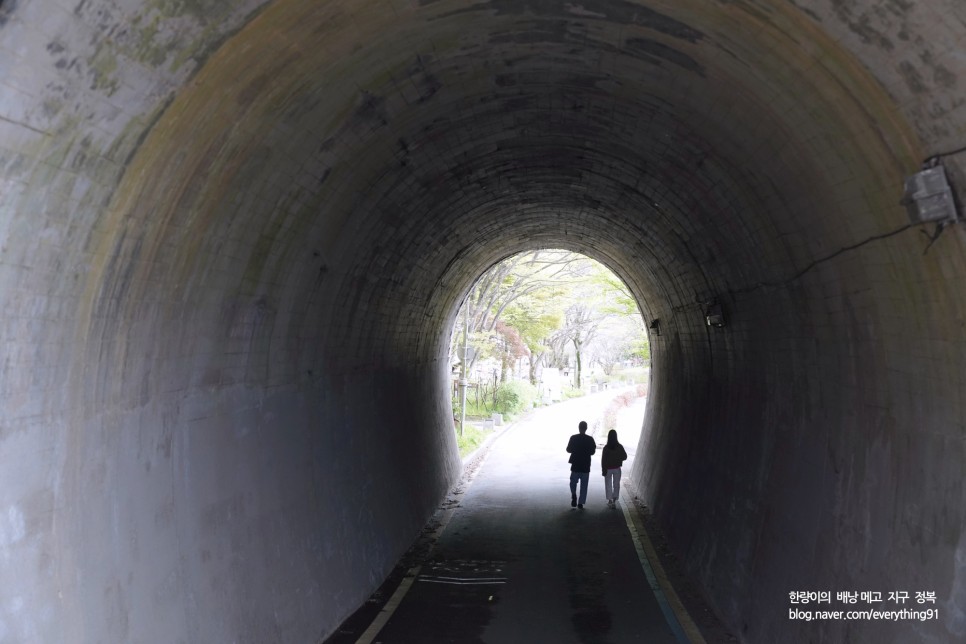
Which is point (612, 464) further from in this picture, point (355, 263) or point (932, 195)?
point (932, 195)

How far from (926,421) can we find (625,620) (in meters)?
4.45

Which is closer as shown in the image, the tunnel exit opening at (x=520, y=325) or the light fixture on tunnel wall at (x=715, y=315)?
the light fixture on tunnel wall at (x=715, y=315)

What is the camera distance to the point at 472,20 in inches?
237

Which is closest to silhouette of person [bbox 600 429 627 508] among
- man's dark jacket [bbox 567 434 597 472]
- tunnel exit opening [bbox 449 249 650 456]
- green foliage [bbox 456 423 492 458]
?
man's dark jacket [bbox 567 434 597 472]

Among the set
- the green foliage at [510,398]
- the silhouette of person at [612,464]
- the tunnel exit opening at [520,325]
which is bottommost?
the silhouette of person at [612,464]

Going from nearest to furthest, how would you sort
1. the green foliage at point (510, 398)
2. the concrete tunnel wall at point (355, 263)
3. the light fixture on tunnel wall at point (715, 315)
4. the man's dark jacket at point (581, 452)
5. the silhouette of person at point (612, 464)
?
1. the concrete tunnel wall at point (355, 263)
2. the light fixture on tunnel wall at point (715, 315)
3. the man's dark jacket at point (581, 452)
4. the silhouette of person at point (612, 464)
5. the green foliage at point (510, 398)

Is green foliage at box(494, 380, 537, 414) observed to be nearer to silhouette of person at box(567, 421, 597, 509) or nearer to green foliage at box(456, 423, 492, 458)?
green foliage at box(456, 423, 492, 458)

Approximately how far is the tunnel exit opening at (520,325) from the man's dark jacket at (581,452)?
5.65m

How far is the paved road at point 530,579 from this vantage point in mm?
8633

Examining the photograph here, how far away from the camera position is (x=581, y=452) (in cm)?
1573

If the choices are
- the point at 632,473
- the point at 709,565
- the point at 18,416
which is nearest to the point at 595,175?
the point at 709,565

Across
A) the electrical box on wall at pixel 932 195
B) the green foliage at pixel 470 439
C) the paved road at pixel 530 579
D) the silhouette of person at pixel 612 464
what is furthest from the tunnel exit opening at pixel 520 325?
the electrical box on wall at pixel 932 195

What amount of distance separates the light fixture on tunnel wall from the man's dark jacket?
16.2 ft

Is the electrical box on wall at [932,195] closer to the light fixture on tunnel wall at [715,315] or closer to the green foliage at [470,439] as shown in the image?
the light fixture on tunnel wall at [715,315]
